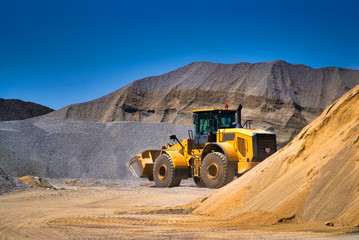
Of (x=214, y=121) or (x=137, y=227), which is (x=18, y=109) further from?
(x=137, y=227)

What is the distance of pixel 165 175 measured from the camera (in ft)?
52.1

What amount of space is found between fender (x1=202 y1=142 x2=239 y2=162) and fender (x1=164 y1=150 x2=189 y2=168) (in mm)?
1197

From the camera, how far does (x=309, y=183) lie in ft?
22.5

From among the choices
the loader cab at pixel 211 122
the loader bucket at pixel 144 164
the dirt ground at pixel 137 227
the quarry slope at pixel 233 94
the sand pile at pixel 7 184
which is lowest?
the dirt ground at pixel 137 227

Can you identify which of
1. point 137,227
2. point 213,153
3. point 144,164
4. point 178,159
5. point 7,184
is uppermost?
point 213,153

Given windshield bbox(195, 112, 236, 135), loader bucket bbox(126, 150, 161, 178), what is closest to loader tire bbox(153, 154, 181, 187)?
loader bucket bbox(126, 150, 161, 178)

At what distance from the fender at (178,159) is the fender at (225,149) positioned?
1.20 meters

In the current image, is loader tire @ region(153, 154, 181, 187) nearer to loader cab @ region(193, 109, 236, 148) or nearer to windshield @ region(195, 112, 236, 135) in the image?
loader cab @ region(193, 109, 236, 148)

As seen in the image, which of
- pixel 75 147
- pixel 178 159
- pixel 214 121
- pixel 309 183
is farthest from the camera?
pixel 75 147

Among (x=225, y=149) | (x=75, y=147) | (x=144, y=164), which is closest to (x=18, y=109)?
(x=75, y=147)

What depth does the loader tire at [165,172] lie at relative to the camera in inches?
606

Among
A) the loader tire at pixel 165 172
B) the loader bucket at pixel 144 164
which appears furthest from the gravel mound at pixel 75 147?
the loader tire at pixel 165 172

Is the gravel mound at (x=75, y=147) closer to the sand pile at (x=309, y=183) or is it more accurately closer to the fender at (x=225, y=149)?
the fender at (x=225, y=149)

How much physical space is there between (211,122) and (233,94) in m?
30.5
